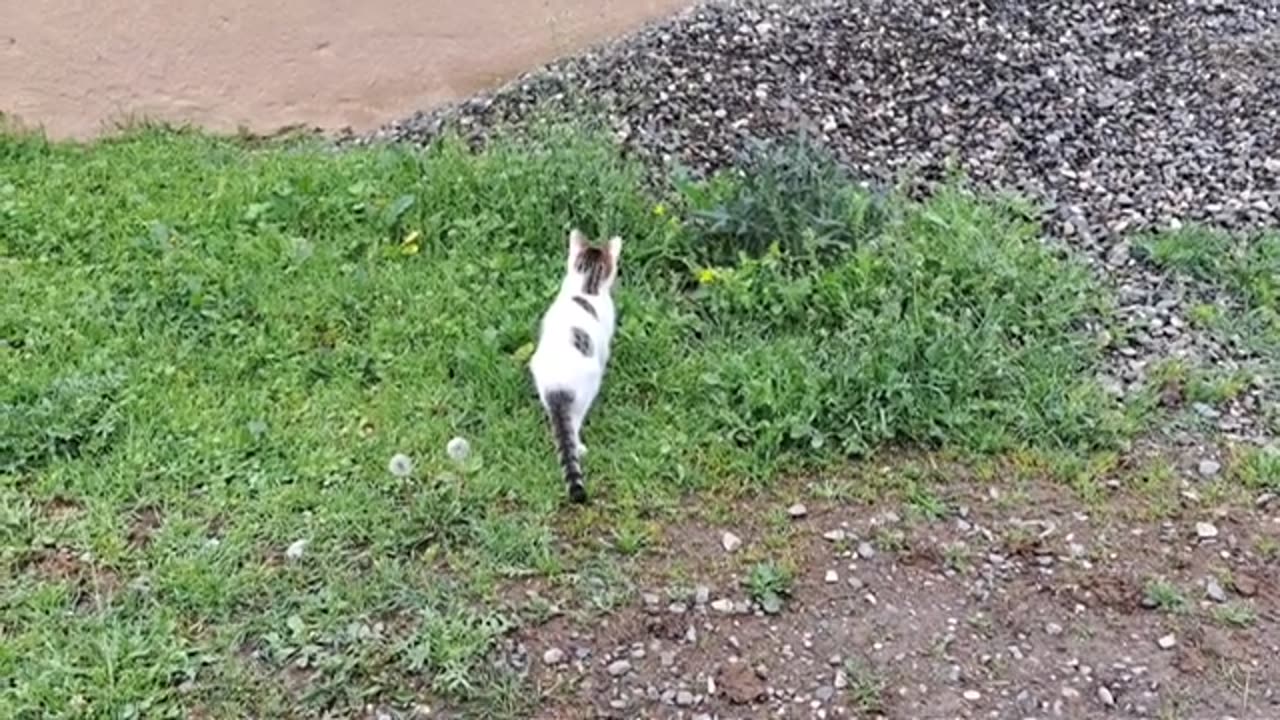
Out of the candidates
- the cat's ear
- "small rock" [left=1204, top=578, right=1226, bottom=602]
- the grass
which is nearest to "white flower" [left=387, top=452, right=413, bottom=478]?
the grass

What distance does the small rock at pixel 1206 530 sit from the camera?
3.42 meters

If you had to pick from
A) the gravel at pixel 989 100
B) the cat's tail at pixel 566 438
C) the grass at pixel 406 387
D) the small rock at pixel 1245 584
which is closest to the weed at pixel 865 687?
the grass at pixel 406 387

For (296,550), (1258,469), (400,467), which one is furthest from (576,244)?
(1258,469)

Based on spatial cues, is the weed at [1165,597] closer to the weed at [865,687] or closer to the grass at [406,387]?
the grass at [406,387]

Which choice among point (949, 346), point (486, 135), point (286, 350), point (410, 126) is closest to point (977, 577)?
point (949, 346)

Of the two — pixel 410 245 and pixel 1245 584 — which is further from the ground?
pixel 410 245

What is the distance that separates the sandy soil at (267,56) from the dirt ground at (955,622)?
280cm

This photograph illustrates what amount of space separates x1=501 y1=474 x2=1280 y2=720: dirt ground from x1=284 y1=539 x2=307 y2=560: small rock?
0.62 metres

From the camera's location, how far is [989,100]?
5.32m

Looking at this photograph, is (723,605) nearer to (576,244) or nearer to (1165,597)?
(1165,597)

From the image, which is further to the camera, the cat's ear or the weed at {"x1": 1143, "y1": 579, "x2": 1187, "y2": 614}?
the cat's ear

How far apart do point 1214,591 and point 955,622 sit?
25.6 inches

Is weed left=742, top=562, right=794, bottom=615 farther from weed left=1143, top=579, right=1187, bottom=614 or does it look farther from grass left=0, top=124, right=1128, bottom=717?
weed left=1143, top=579, right=1187, bottom=614

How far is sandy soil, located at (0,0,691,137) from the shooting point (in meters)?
5.30
